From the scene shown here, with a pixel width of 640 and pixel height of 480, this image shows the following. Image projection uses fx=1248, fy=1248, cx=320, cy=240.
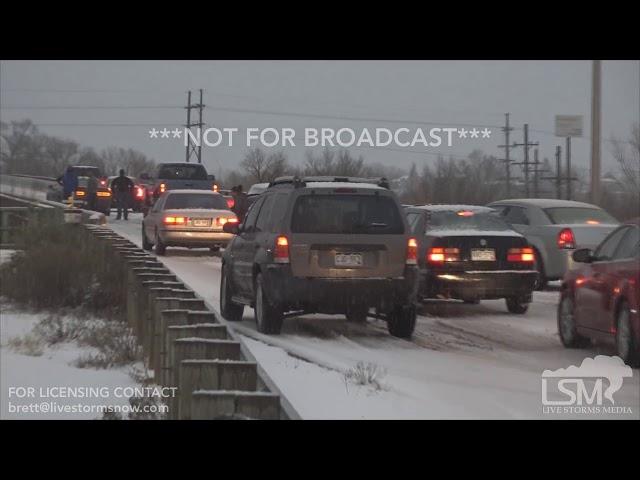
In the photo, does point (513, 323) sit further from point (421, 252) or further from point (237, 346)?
point (237, 346)

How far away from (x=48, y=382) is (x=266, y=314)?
2.69 metres

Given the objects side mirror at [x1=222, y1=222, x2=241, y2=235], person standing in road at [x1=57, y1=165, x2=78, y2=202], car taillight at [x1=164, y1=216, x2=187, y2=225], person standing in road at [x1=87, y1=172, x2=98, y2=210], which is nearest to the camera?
side mirror at [x1=222, y1=222, x2=241, y2=235]

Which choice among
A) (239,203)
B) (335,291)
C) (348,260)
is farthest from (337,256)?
(239,203)

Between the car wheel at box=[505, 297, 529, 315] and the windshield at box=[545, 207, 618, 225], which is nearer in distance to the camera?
the car wheel at box=[505, 297, 529, 315]

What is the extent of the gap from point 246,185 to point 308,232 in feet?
61.3

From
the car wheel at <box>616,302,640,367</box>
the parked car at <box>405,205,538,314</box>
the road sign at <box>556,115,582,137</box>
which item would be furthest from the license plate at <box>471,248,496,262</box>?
the road sign at <box>556,115,582,137</box>

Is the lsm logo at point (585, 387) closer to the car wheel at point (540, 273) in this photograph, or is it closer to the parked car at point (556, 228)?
the parked car at point (556, 228)

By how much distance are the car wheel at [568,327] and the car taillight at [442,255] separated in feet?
9.64

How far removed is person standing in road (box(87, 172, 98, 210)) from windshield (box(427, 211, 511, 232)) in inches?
1011

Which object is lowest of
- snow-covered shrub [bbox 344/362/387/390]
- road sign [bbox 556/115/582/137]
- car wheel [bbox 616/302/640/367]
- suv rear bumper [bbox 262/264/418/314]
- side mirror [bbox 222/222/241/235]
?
snow-covered shrub [bbox 344/362/387/390]

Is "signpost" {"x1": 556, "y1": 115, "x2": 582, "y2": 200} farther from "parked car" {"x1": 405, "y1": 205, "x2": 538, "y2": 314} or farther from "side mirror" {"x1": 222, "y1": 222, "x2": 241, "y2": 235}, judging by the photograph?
"side mirror" {"x1": 222, "y1": 222, "x2": 241, "y2": 235}

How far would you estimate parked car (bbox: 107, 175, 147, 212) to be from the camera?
39.0 m

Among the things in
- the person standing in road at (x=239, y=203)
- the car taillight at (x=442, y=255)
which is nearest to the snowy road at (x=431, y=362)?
the car taillight at (x=442, y=255)

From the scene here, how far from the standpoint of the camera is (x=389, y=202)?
13.9m
